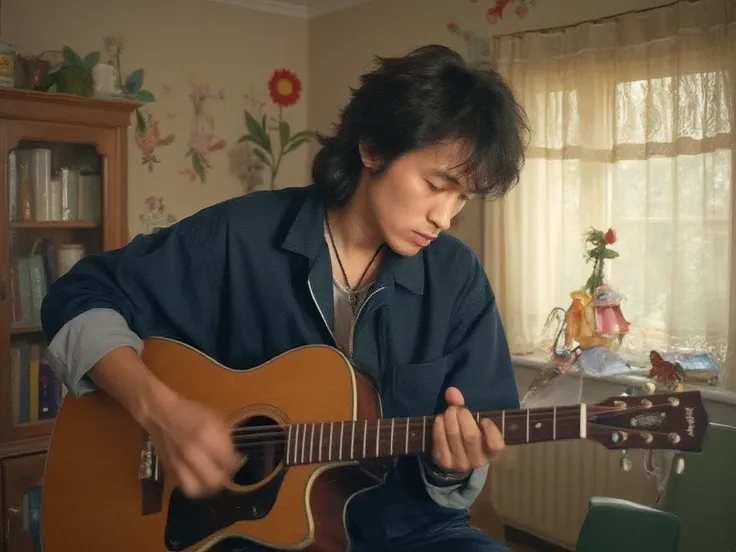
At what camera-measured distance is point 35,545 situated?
254 cm

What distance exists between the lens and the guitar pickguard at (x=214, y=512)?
3.82 feet

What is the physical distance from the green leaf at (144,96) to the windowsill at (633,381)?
6.11ft

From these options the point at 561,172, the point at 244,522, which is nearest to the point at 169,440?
the point at 244,522

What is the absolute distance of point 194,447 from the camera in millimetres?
1159

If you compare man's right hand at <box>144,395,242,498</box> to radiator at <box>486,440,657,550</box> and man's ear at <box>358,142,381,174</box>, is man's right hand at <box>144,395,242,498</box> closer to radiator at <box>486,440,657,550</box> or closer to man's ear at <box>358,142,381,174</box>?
man's ear at <box>358,142,381,174</box>

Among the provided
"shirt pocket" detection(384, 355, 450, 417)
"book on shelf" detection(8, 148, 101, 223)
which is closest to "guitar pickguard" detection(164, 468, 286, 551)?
"shirt pocket" detection(384, 355, 450, 417)

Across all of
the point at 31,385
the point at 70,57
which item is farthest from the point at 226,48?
the point at 31,385

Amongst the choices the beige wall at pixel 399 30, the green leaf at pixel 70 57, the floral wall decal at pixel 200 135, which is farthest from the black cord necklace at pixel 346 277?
the floral wall decal at pixel 200 135

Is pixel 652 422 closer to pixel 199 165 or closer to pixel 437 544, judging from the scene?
pixel 437 544

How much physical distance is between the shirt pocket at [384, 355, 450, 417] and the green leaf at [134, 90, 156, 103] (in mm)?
2277

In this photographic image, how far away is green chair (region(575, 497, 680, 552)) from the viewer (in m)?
1.45

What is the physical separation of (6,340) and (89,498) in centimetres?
143

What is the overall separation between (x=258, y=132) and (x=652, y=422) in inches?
113

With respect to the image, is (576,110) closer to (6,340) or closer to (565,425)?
(565,425)
